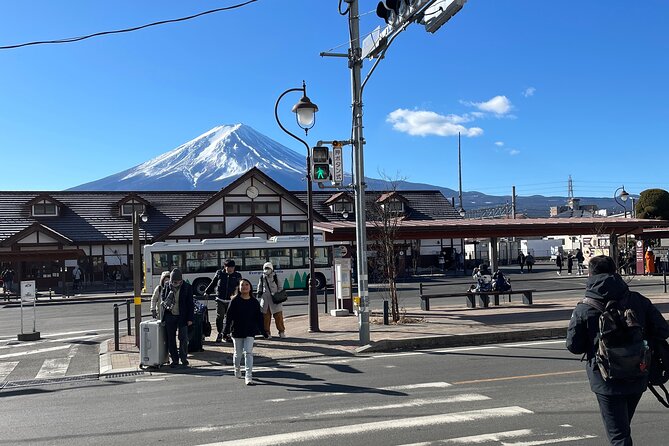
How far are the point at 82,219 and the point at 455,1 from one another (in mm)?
40214

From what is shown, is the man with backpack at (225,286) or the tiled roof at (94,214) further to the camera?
the tiled roof at (94,214)

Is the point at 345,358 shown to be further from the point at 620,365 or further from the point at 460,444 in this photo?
the point at 620,365

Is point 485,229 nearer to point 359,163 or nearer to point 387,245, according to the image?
point 387,245

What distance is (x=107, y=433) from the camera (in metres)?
6.50

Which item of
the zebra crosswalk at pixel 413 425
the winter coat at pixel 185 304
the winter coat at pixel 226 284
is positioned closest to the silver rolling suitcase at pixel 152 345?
the winter coat at pixel 185 304

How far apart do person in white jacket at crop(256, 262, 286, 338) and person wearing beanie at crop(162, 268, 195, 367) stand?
2953 mm

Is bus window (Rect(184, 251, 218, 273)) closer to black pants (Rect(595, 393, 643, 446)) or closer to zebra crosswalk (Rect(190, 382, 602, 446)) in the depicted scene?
zebra crosswalk (Rect(190, 382, 602, 446))

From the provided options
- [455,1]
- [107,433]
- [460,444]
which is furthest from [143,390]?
[455,1]

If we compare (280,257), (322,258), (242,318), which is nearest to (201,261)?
(280,257)

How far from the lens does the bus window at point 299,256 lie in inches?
1264

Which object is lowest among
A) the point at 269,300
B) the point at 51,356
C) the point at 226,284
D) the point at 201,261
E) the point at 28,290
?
the point at 51,356

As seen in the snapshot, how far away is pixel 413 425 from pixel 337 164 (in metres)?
7.47

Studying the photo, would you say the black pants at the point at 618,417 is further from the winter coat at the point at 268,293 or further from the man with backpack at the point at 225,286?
the winter coat at the point at 268,293

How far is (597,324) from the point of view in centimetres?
430
